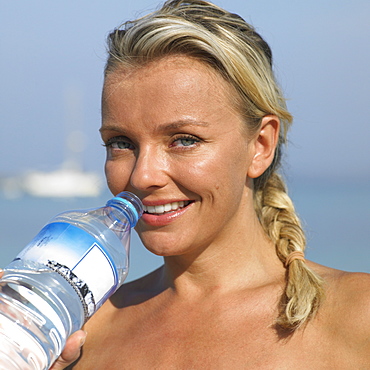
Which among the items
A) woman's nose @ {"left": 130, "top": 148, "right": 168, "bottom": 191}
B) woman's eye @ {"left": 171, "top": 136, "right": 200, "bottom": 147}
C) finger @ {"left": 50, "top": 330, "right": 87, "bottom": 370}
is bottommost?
finger @ {"left": 50, "top": 330, "right": 87, "bottom": 370}

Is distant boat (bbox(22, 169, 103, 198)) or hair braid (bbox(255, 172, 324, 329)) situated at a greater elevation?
hair braid (bbox(255, 172, 324, 329))

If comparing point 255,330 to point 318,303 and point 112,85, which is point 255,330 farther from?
point 112,85

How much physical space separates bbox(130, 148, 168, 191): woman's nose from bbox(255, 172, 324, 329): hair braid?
0.75 meters

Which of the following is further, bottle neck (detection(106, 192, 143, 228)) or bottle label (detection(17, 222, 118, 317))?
bottle neck (detection(106, 192, 143, 228))

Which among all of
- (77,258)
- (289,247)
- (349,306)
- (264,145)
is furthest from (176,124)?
(349,306)

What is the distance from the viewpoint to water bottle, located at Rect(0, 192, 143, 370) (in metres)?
2.21

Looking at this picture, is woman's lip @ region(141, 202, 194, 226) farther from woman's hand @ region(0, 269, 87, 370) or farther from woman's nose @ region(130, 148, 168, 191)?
woman's hand @ region(0, 269, 87, 370)

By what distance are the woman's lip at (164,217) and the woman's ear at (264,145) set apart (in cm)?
41

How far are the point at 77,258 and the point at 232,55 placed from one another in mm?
1172

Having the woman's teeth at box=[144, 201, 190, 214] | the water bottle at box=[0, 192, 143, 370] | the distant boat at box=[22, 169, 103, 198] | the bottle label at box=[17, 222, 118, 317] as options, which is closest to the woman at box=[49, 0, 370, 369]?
the woman's teeth at box=[144, 201, 190, 214]

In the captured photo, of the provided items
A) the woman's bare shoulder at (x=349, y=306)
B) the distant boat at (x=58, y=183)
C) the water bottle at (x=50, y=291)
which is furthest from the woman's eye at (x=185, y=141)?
the distant boat at (x=58, y=183)

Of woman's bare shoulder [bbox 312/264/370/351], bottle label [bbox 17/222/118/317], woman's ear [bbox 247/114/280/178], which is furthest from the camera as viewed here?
woman's ear [bbox 247/114/280/178]

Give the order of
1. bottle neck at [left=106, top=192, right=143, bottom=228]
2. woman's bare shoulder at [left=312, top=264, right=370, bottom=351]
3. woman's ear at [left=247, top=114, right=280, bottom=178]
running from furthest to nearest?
woman's ear at [left=247, top=114, right=280, bottom=178] < bottle neck at [left=106, top=192, right=143, bottom=228] < woman's bare shoulder at [left=312, top=264, right=370, bottom=351]

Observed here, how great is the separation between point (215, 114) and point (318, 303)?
0.93m
